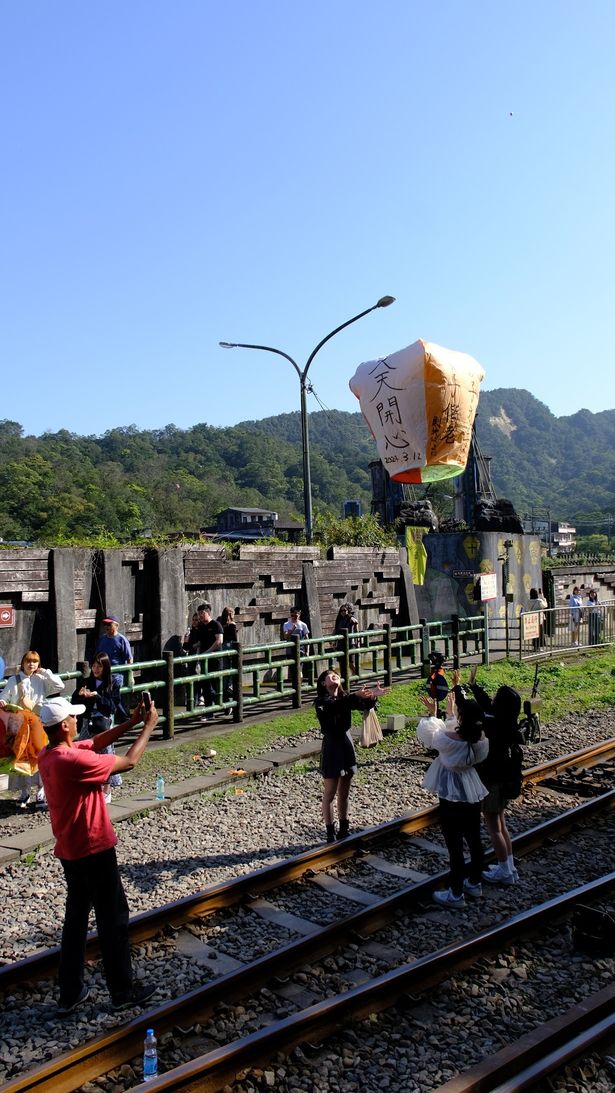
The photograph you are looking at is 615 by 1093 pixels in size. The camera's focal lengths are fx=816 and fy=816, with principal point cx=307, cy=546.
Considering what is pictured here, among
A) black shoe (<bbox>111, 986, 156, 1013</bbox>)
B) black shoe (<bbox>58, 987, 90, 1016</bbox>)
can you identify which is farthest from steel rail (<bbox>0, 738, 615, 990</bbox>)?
black shoe (<bbox>111, 986, 156, 1013</bbox>)

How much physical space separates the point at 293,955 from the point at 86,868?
1558mm

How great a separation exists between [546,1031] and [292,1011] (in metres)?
1.47

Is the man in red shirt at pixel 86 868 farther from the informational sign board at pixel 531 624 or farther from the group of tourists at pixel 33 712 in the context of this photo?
the informational sign board at pixel 531 624

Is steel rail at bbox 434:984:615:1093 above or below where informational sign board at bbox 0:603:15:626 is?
below

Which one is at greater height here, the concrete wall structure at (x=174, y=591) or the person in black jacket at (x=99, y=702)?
the concrete wall structure at (x=174, y=591)

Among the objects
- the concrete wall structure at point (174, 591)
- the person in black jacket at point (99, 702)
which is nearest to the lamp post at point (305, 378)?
the concrete wall structure at point (174, 591)

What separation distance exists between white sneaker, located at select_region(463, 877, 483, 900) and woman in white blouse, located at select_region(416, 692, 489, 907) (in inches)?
5.0

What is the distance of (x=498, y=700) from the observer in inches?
261

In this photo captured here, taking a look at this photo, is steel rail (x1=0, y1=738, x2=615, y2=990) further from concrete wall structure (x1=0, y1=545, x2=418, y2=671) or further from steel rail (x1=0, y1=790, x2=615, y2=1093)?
concrete wall structure (x1=0, y1=545, x2=418, y2=671)

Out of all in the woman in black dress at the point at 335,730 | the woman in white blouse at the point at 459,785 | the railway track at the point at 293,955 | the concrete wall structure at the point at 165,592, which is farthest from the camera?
the concrete wall structure at the point at 165,592

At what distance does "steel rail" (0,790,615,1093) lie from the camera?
4.16 m

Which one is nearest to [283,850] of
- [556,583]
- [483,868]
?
[483,868]

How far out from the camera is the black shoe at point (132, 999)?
4.88 metres

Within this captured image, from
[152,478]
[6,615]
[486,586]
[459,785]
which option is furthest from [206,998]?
[152,478]
